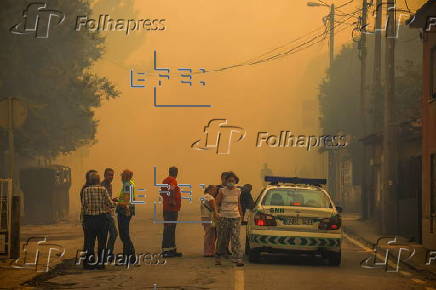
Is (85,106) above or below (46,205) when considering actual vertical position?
above

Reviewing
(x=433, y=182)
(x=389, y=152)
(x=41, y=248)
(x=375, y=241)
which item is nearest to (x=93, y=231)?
(x=41, y=248)

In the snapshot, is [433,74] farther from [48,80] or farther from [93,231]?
[48,80]

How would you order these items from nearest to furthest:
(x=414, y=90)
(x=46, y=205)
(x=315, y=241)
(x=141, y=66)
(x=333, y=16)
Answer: (x=315, y=241) → (x=46, y=205) → (x=414, y=90) → (x=333, y=16) → (x=141, y=66)

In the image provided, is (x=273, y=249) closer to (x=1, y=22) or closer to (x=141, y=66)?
(x=1, y=22)

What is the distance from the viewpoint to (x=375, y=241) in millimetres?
26156

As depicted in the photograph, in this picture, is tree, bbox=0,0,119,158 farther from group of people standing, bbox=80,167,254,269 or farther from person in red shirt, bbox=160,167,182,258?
person in red shirt, bbox=160,167,182,258

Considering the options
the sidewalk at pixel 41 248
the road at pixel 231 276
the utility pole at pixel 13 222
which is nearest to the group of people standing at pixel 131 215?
the road at pixel 231 276

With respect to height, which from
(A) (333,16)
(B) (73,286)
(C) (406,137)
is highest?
(A) (333,16)

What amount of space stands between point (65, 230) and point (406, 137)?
11055 mm

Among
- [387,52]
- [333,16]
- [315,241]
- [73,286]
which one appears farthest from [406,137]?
[333,16]

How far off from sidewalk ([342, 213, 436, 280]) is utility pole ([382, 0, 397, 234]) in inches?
24.8

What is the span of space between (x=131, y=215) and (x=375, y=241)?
9865mm

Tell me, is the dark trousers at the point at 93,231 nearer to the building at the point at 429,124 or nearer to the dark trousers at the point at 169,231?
the dark trousers at the point at 169,231

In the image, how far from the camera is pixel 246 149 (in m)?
128
